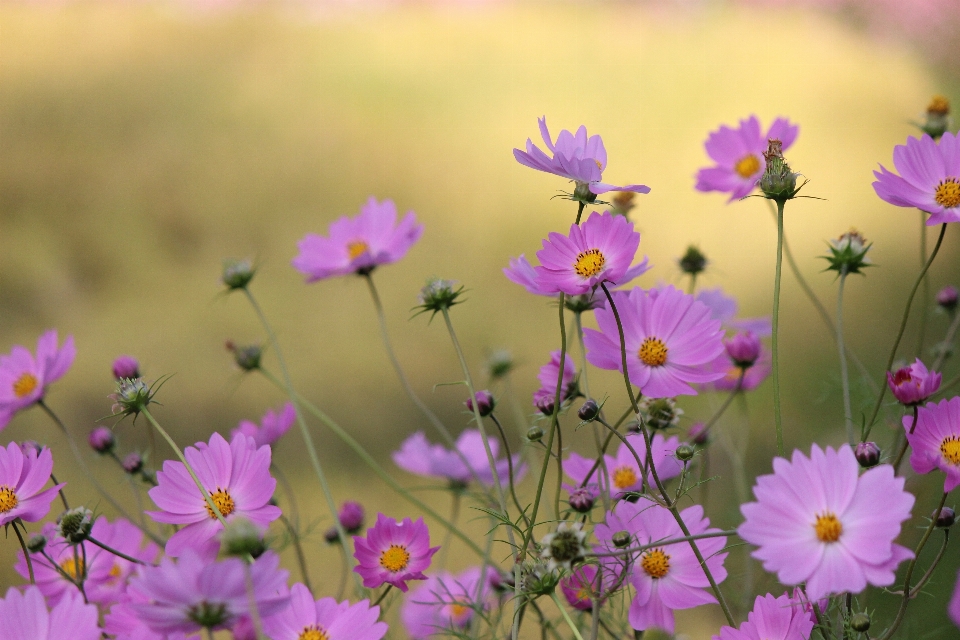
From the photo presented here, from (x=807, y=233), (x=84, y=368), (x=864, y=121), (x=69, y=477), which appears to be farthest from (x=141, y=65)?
(x=864, y=121)

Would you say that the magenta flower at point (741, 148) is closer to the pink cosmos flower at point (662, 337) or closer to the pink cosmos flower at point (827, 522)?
the pink cosmos flower at point (662, 337)

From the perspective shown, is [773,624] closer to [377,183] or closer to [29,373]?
[29,373]

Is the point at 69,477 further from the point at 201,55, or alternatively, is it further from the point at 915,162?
the point at 915,162

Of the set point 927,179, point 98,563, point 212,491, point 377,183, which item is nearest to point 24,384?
point 98,563

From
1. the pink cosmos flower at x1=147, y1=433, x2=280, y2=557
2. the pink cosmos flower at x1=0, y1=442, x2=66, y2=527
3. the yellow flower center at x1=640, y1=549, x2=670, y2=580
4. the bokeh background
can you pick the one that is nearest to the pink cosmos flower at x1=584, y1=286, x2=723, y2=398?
the yellow flower center at x1=640, y1=549, x2=670, y2=580

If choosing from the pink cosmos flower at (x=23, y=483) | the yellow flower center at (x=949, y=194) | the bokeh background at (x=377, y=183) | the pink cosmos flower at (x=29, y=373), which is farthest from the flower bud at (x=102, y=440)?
the bokeh background at (x=377, y=183)
